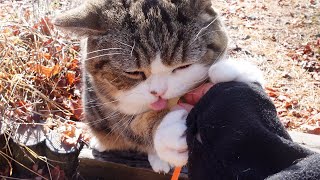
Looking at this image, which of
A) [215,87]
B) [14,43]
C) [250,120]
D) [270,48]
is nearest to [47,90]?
[14,43]

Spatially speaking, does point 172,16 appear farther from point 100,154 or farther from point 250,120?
point 100,154

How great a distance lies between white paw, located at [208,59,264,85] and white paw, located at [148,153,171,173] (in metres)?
0.58

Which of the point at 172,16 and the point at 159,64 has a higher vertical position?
the point at 172,16

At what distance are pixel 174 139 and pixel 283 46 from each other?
2857 mm

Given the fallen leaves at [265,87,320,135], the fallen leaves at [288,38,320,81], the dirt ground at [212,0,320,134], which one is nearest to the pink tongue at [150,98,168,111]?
the dirt ground at [212,0,320,134]

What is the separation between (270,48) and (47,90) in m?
2.15

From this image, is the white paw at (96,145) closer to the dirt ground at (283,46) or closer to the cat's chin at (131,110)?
the cat's chin at (131,110)

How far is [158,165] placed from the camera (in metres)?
1.84

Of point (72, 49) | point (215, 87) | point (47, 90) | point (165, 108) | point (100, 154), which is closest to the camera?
point (215, 87)

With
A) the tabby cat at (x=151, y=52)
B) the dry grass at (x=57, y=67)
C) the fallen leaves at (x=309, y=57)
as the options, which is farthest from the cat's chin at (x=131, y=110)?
the fallen leaves at (x=309, y=57)

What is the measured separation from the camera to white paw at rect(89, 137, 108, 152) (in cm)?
208

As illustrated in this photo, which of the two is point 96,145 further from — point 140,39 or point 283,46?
point 283,46

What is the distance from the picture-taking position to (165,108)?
5.23ft

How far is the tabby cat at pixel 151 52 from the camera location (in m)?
1.46
